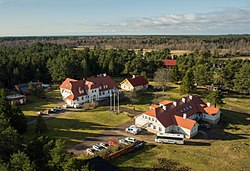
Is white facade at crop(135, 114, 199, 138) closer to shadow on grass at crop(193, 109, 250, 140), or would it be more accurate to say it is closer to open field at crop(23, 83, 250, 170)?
shadow on grass at crop(193, 109, 250, 140)

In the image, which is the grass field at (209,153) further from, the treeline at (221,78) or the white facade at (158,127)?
the treeline at (221,78)

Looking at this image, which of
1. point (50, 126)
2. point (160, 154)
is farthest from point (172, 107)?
point (50, 126)

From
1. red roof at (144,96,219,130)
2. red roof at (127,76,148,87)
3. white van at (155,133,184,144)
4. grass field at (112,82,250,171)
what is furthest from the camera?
red roof at (127,76,148,87)

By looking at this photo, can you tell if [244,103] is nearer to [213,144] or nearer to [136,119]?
[213,144]

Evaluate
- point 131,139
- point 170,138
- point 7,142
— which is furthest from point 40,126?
point 170,138

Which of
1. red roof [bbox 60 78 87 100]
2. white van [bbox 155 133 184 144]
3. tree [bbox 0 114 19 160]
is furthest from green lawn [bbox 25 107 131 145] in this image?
tree [bbox 0 114 19 160]

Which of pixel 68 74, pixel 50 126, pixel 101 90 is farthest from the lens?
pixel 68 74

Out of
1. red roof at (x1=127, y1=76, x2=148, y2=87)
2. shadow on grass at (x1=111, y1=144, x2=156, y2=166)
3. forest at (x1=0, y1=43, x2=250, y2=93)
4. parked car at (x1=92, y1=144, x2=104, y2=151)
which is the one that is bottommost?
shadow on grass at (x1=111, y1=144, x2=156, y2=166)
